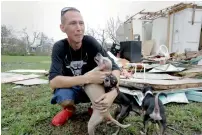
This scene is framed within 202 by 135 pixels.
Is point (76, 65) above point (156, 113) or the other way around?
above

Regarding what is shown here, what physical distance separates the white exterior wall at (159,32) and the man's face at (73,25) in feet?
33.2

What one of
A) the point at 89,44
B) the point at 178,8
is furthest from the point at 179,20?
the point at 89,44

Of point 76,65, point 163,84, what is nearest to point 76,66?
point 76,65

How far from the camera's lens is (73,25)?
1912mm

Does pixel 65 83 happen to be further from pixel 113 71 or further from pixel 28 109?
pixel 28 109

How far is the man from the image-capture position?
1.76 metres

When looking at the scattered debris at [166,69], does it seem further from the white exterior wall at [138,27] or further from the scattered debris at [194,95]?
Result: the white exterior wall at [138,27]

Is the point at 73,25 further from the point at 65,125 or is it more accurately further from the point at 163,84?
the point at 163,84

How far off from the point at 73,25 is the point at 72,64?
46 centimetres

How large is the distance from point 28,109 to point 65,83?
141cm

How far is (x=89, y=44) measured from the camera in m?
2.15

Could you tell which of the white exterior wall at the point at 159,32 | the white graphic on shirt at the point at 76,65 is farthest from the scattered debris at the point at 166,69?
the white exterior wall at the point at 159,32

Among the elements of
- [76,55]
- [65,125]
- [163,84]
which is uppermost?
[76,55]

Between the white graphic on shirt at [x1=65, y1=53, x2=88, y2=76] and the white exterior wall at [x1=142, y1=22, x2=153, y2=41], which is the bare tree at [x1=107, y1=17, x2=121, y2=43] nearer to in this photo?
the white exterior wall at [x1=142, y1=22, x2=153, y2=41]
